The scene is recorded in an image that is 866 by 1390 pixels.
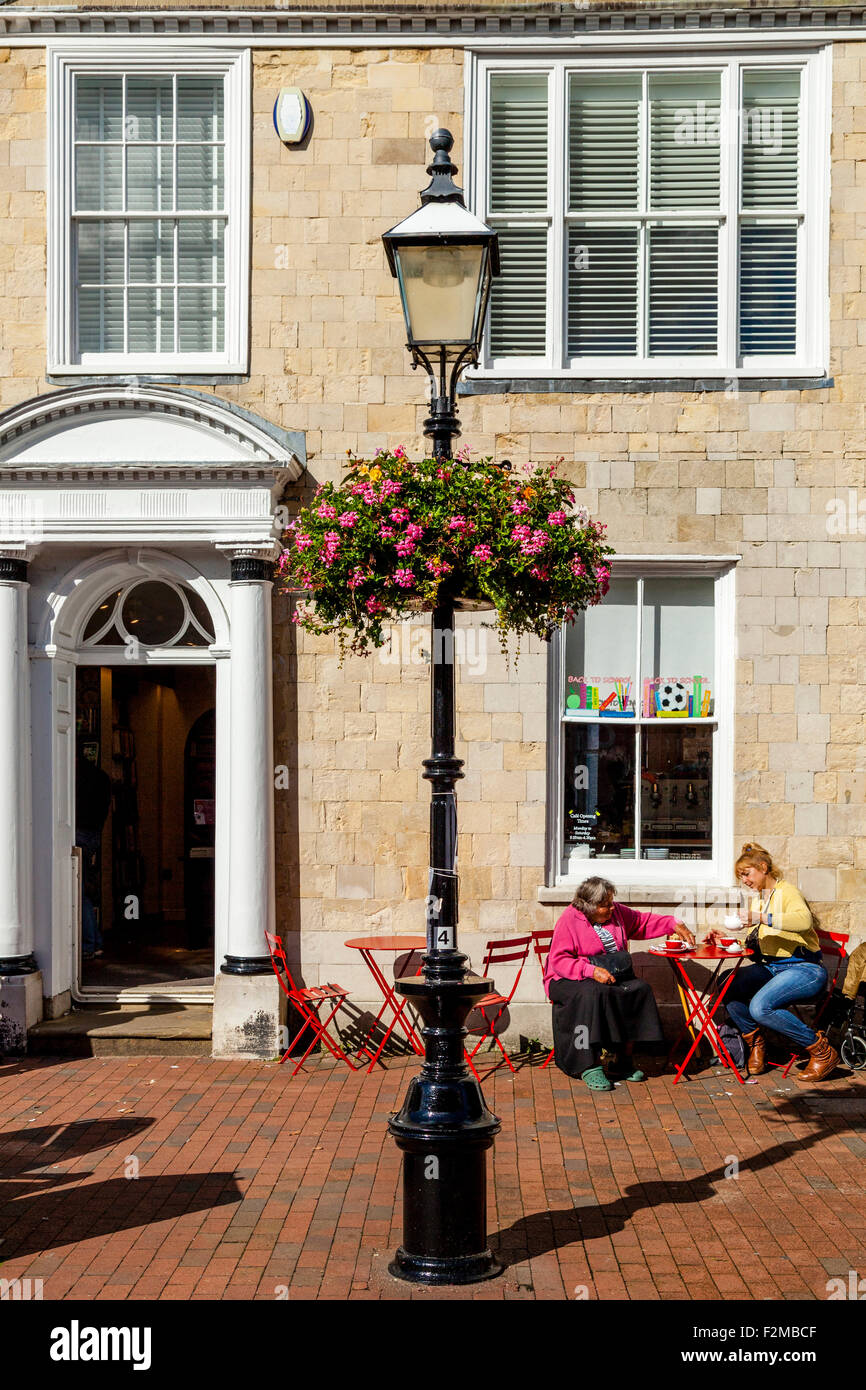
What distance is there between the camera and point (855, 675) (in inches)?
406

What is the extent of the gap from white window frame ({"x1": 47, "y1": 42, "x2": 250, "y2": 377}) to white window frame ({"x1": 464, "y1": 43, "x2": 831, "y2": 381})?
1670mm

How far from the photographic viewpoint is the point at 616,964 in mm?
9539

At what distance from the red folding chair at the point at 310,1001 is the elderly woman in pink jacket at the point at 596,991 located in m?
1.47

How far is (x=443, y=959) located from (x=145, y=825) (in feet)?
31.8

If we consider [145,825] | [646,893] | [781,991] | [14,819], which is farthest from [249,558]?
[145,825]

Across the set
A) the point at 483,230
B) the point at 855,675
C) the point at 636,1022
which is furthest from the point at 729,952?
the point at 483,230

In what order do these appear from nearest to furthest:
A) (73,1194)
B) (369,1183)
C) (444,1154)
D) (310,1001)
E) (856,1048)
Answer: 1. (444,1154)
2. (73,1194)
3. (369,1183)
4. (856,1048)
5. (310,1001)

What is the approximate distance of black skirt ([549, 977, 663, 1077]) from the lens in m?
9.34

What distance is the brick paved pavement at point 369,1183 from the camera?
6.12 m

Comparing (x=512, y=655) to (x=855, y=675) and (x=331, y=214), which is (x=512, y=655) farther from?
(x=331, y=214)

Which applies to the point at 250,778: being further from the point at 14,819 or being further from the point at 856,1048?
the point at 856,1048

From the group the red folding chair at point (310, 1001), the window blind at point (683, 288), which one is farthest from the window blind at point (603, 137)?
the red folding chair at point (310, 1001)

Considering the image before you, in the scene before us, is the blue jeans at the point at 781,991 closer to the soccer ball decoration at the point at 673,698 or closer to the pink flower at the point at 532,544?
the soccer ball decoration at the point at 673,698

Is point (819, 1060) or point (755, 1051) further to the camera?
point (755, 1051)
